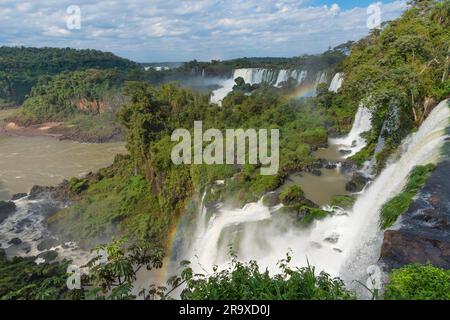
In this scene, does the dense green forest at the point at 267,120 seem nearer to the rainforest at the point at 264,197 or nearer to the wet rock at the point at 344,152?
the rainforest at the point at 264,197

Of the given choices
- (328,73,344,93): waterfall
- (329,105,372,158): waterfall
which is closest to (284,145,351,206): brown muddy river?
(329,105,372,158): waterfall

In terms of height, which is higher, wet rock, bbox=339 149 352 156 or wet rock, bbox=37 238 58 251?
wet rock, bbox=339 149 352 156

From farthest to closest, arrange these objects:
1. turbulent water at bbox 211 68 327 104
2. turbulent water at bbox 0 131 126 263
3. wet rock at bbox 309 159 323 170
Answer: turbulent water at bbox 211 68 327 104 < turbulent water at bbox 0 131 126 263 < wet rock at bbox 309 159 323 170

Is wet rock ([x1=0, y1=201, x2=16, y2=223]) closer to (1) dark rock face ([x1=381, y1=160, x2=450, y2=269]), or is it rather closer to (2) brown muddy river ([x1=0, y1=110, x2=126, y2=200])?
(2) brown muddy river ([x1=0, y1=110, x2=126, y2=200])

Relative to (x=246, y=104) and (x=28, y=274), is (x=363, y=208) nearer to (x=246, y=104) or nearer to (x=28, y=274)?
(x=28, y=274)

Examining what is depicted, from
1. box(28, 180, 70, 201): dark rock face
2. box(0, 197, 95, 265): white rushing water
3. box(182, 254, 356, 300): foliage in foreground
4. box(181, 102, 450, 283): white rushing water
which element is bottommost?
box(0, 197, 95, 265): white rushing water

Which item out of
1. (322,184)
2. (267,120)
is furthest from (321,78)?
(322,184)
